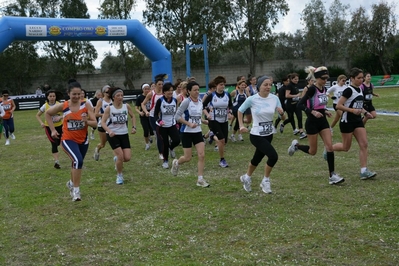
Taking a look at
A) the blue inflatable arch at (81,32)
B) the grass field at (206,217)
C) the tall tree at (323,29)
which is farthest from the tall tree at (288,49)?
the grass field at (206,217)

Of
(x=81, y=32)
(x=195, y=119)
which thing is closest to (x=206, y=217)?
(x=195, y=119)

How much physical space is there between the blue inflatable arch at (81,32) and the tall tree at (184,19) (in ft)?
77.1

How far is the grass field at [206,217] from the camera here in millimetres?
5188

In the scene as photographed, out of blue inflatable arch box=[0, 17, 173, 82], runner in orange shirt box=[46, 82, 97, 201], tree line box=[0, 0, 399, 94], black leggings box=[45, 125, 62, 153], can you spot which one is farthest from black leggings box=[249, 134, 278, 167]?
tree line box=[0, 0, 399, 94]

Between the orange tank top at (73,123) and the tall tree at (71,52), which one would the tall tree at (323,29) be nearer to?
the tall tree at (71,52)

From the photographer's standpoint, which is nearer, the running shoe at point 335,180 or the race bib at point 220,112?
the running shoe at point 335,180

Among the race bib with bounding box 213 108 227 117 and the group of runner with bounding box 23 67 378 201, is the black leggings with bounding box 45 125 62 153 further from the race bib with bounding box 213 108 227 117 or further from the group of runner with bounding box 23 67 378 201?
the race bib with bounding box 213 108 227 117

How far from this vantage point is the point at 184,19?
161 ft

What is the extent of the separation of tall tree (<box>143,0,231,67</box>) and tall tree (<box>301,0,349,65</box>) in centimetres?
1126

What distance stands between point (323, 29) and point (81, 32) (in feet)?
124

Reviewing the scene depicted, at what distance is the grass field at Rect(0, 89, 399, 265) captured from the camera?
519cm

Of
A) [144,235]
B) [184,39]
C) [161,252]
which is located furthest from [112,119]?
[184,39]

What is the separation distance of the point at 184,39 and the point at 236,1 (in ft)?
22.0

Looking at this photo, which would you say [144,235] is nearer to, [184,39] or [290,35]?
[184,39]
